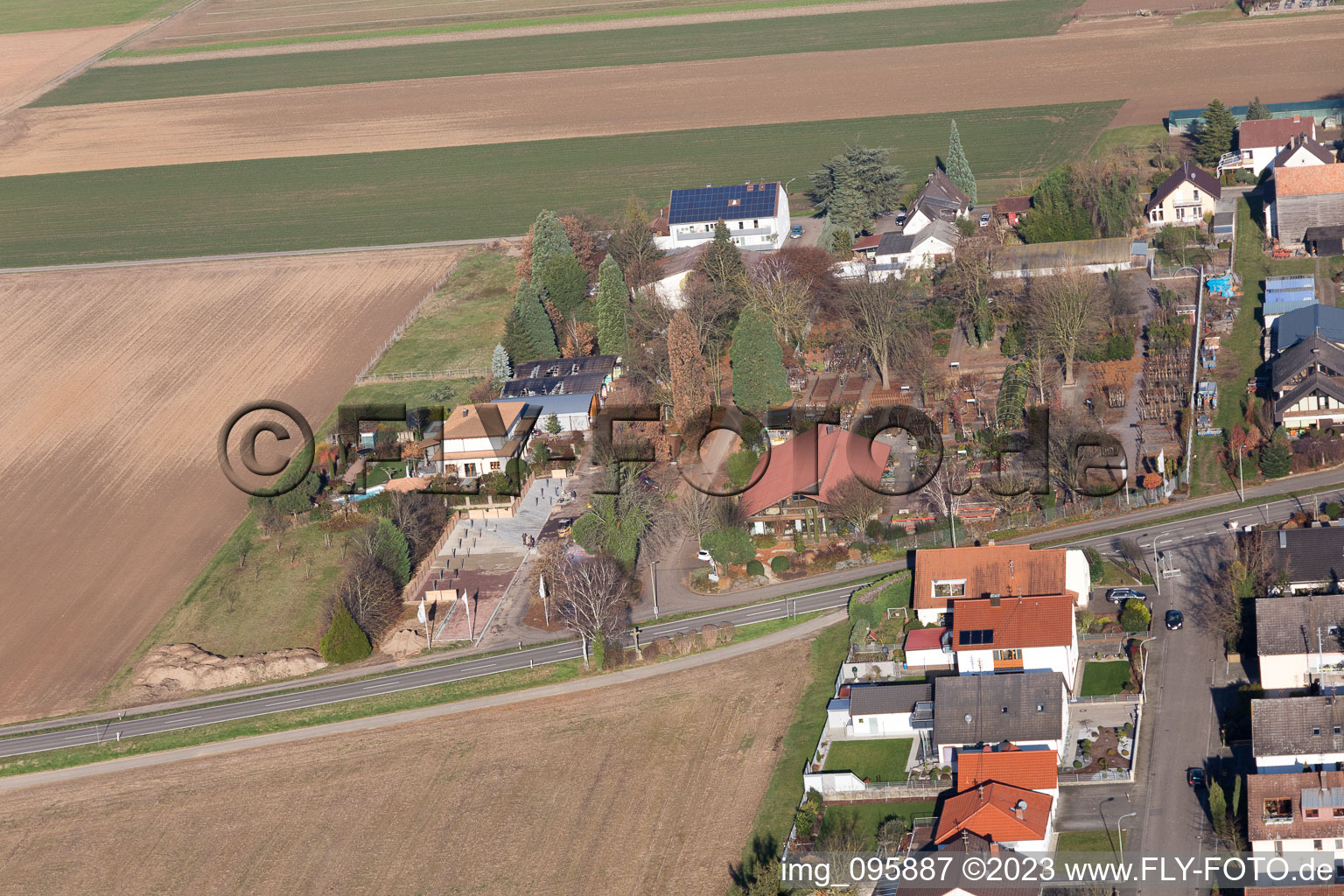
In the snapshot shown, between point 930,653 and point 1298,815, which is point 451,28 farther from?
point 1298,815

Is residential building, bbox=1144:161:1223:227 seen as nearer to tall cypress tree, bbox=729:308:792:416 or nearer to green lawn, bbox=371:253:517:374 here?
tall cypress tree, bbox=729:308:792:416

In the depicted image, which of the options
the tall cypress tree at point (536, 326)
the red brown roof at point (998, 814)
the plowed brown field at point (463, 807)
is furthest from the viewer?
the tall cypress tree at point (536, 326)

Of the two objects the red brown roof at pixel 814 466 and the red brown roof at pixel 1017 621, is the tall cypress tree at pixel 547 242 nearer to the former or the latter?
the red brown roof at pixel 814 466

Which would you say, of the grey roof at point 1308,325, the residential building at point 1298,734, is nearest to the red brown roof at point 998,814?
the residential building at point 1298,734

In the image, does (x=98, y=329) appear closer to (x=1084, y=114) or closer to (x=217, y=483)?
(x=217, y=483)

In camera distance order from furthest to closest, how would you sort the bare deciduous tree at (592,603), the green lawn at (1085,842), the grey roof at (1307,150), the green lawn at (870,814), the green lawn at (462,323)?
the grey roof at (1307,150) → the green lawn at (462,323) → the bare deciduous tree at (592,603) → the green lawn at (870,814) → the green lawn at (1085,842)
